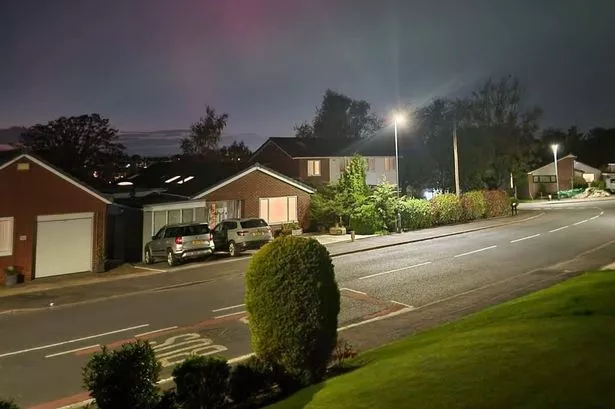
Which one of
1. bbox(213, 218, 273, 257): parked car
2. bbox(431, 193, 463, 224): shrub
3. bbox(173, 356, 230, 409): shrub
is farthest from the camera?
bbox(431, 193, 463, 224): shrub

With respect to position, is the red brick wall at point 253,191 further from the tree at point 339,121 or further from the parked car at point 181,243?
the tree at point 339,121

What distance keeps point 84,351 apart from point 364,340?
20.0ft

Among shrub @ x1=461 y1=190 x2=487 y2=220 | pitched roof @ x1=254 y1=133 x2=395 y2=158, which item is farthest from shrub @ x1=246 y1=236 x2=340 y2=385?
pitched roof @ x1=254 y1=133 x2=395 y2=158

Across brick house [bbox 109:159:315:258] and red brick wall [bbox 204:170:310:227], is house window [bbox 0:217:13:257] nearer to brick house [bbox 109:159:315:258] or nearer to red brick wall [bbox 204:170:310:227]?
brick house [bbox 109:159:315:258]

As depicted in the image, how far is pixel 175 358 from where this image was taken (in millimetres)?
10195

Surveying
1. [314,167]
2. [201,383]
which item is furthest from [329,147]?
[201,383]

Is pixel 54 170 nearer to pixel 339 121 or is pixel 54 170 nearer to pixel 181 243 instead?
pixel 181 243

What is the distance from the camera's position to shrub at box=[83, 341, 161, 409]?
20.7 ft

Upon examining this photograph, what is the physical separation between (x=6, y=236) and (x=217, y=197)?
472 inches

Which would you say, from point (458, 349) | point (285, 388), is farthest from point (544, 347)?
point (285, 388)

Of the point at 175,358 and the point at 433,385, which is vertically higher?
the point at 433,385

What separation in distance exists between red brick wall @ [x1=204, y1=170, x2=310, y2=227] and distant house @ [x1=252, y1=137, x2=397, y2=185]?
1837cm

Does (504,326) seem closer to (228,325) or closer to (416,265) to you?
(228,325)

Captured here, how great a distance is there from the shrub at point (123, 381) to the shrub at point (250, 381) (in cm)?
105
